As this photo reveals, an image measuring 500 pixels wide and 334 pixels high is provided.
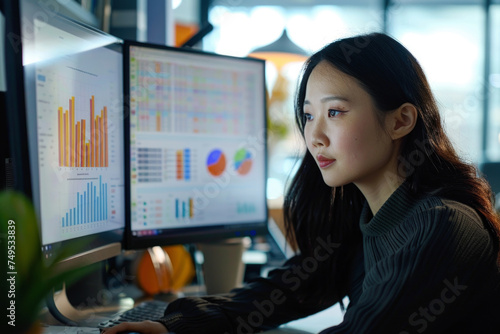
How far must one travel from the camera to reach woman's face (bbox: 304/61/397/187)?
2.98 feet

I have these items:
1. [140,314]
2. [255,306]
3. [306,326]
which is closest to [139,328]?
[140,314]

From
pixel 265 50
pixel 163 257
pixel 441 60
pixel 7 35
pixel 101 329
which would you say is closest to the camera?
pixel 7 35

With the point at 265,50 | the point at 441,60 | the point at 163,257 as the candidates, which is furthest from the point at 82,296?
the point at 441,60

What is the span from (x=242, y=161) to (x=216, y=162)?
0.08 m

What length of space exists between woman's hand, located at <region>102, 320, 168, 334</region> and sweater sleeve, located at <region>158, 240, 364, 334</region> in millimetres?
21

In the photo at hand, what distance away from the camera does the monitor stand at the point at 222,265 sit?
1.25 metres

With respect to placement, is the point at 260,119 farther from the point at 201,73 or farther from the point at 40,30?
the point at 40,30

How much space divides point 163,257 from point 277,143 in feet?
6.70

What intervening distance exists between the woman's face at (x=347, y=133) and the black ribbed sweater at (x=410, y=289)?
0.24ft

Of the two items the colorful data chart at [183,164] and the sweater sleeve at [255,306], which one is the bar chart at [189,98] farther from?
the sweater sleeve at [255,306]

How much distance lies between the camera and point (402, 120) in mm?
939

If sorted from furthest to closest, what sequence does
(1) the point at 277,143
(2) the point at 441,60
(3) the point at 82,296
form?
(2) the point at 441,60 → (1) the point at 277,143 → (3) the point at 82,296

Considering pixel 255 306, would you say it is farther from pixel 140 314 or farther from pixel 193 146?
pixel 193 146

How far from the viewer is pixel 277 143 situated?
10.7 ft
